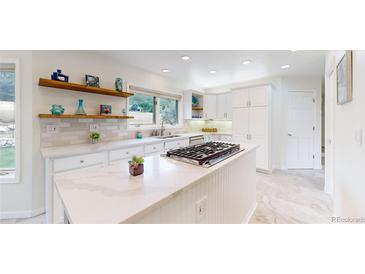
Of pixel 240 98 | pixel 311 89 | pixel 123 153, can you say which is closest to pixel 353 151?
pixel 123 153

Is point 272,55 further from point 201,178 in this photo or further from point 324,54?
point 201,178

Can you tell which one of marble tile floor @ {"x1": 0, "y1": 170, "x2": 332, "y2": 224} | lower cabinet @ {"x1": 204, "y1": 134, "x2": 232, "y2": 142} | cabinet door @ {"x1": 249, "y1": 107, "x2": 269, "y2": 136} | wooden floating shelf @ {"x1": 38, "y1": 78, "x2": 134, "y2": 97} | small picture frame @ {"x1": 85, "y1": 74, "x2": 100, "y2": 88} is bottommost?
marble tile floor @ {"x1": 0, "y1": 170, "x2": 332, "y2": 224}

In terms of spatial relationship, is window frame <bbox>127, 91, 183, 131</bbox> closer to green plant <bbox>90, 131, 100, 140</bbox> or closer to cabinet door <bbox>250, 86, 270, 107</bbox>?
green plant <bbox>90, 131, 100, 140</bbox>

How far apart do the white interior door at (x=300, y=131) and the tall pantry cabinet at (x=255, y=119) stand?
35.4 inches

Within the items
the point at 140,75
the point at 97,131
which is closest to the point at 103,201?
the point at 97,131

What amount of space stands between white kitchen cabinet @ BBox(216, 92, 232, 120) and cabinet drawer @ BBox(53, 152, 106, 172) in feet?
12.3

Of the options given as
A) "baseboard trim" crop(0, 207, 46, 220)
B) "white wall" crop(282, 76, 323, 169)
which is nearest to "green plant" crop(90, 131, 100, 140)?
"baseboard trim" crop(0, 207, 46, 220)

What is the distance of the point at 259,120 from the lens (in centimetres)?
414

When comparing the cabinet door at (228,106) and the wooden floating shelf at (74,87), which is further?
the cabinet door at (228,106)

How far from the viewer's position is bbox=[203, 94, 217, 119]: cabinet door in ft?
17.1

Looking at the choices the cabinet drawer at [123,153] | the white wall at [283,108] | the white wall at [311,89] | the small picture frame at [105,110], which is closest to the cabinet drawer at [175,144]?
the cabinet drawer at [123,153]

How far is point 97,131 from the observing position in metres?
2.85

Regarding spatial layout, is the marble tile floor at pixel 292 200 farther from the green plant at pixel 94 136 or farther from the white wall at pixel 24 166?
the white wall at pixel 24 166

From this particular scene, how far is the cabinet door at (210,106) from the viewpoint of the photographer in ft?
17.1
